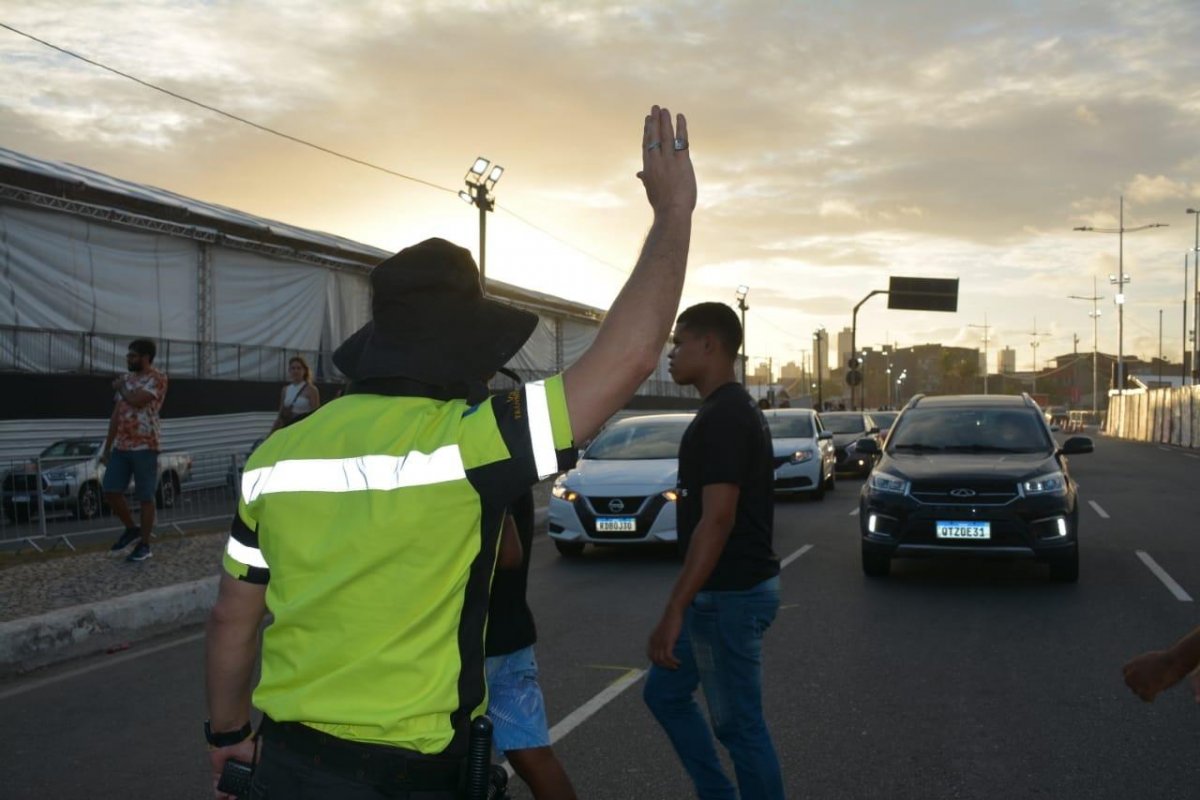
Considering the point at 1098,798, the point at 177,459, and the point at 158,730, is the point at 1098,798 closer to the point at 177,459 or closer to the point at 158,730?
A: the point at 158,730

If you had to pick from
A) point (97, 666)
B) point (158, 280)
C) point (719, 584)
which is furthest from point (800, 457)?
point (719, 584)

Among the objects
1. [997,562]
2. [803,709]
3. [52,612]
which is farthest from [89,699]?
[997,562]

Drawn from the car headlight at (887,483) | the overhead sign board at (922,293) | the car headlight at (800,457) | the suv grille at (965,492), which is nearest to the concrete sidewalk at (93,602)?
the car headlight at (887,483)

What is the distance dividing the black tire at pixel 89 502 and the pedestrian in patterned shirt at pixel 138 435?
67.9 inches

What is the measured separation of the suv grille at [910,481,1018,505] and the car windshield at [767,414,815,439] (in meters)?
10.3

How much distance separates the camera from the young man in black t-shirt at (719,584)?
3.63m

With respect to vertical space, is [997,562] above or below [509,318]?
below

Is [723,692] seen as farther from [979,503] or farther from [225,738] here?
[979,503]

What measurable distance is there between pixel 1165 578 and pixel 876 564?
2.62 m

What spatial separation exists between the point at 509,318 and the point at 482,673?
663 mm

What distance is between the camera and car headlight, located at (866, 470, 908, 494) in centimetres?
1026

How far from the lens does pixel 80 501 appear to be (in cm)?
1267

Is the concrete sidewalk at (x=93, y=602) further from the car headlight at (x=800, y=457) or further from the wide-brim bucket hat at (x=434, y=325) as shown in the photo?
the car headlight at (x=800, y=457)

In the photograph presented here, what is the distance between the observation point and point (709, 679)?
3729mm
